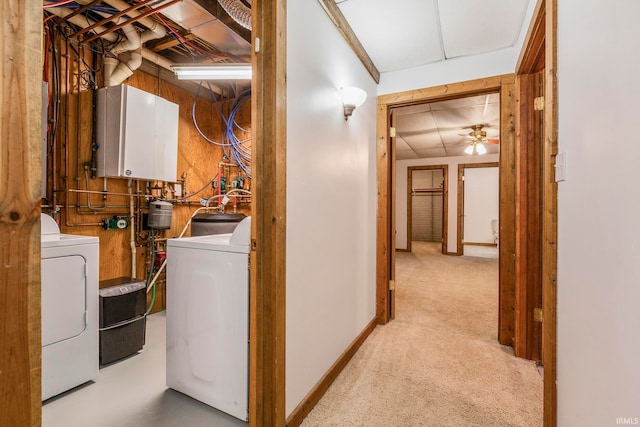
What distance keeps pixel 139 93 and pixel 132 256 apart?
60.5 inches

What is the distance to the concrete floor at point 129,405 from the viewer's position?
5.22 ft

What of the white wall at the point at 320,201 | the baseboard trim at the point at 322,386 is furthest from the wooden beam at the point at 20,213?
the baseboard trim at the point at 322,386

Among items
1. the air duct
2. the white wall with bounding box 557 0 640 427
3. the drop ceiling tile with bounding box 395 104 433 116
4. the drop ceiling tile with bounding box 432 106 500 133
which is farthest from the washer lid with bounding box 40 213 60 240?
the drop ceiling tile with bounding box 432 106 500 133

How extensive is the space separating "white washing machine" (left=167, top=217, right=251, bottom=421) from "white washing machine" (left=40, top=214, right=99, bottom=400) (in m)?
0.58

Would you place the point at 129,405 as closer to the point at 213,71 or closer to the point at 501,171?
the point at 213,71

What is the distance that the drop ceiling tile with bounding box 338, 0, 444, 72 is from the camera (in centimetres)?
200

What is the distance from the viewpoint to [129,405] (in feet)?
5.65

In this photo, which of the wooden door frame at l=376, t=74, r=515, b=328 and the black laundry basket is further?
the wooden door frame at l=376, t=74, r=515, b=328

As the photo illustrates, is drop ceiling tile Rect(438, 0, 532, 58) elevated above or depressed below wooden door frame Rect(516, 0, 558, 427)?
above

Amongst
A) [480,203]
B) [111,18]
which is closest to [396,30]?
[111,18]

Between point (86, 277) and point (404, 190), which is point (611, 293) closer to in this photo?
point (86, 277)

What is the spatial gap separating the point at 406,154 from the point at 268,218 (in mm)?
6467

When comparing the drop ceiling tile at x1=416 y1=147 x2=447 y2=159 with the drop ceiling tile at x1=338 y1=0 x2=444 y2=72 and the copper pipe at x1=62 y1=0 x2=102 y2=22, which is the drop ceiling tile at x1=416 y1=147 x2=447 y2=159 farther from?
the copper pipe at x1=62 y1=0 x2=102 y2=22

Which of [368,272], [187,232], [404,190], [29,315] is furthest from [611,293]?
[404,190]
